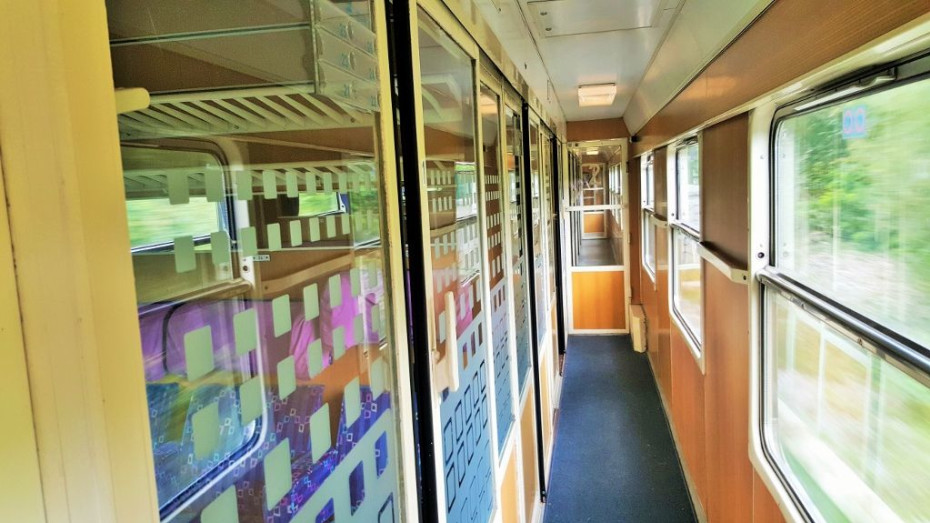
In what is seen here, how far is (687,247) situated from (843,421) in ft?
9.14

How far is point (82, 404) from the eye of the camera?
1.69 feet

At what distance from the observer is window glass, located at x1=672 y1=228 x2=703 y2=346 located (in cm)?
412

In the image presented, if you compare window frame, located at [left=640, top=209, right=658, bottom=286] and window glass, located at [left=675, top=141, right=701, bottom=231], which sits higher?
window glass, located at [left=675, top=141, right=701, bottom=231]

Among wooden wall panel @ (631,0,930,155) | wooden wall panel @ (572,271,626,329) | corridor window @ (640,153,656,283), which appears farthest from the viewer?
wooden wall panel @ (572,271,626,329)

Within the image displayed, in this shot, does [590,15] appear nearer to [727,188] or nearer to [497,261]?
[727,188]

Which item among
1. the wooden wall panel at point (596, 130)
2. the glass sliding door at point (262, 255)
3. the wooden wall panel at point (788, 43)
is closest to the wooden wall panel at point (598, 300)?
the wooden wall panel at point (596, 130)

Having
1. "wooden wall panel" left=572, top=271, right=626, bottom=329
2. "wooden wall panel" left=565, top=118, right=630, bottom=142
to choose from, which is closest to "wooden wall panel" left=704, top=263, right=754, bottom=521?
"wooden wall panel" left=572, top=271, right=626, bottom=329

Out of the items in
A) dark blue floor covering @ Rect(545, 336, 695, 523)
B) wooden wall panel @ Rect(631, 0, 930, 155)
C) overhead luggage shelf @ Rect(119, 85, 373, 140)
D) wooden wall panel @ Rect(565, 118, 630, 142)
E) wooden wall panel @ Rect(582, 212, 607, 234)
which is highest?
wooden wall panel @ Rect(565, 118, 630, 142)

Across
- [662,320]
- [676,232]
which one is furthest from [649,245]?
[676,232]

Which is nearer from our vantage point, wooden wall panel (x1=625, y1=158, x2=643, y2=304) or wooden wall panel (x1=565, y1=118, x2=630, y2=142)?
wooden wall panel (x1=625, y1=158, x2=643, y2=304)

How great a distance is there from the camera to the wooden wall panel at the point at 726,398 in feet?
8.60

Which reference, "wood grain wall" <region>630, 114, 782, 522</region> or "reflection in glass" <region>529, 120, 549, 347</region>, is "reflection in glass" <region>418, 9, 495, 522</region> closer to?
"wood grain wall" <region>630, 114, 782, 522</region>

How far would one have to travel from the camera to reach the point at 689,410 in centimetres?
416

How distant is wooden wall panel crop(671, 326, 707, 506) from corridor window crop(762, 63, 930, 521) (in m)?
1.43
